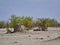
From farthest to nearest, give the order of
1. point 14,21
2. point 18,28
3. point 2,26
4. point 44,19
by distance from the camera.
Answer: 1. point 2,26
2. point 44,19
3. point 14,21
4. point 18,28

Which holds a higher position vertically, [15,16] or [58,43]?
[15,16]

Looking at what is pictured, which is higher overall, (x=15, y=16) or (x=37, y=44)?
(x=15, y=16)

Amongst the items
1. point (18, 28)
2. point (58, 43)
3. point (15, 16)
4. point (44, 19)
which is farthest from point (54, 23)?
point (58, 43)

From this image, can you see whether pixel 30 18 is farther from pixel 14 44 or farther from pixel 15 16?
pixel 14 44

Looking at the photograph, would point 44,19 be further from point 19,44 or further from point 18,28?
point 19,44

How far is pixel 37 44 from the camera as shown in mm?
15352

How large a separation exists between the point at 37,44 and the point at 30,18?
33.1 metres

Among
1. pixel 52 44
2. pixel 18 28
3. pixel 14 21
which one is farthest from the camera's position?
pixel 14 21

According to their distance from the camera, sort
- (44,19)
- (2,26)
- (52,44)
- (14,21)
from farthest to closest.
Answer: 1. (2,26)
2. (44,19)
3. (14,21)
4. (52,44)

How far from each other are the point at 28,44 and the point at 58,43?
2.25m

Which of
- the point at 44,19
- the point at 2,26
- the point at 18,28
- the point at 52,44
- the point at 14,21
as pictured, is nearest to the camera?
the point at 52,44

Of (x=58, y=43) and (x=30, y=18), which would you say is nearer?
(x=58, y=43)

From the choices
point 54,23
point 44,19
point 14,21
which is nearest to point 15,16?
point 14,21

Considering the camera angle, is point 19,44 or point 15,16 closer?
point 19,44
